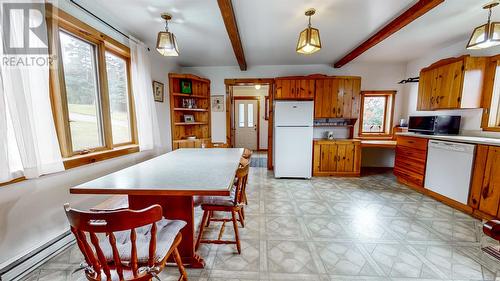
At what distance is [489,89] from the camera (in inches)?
102

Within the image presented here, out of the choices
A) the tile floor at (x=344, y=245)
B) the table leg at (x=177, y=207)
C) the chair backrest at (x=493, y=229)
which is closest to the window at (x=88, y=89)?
the table leg at (x=177, y=207)

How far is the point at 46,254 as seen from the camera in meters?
1.57

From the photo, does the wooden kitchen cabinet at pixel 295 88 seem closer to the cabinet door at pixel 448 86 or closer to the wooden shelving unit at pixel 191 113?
the wooden shelving unit at pixel 191 113

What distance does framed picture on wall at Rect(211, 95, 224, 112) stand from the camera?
4445 mm

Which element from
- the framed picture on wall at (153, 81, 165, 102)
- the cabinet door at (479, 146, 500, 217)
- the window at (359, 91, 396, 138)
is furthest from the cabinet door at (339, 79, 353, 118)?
the framed picture on wall at (153, 81, 165, 102)

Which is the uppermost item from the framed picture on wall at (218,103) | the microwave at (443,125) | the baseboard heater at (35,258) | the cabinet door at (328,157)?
the framed picture on wall at (218,103)

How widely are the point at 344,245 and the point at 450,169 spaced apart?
6.67 feet

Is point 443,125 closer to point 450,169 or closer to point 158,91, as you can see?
point 450,169

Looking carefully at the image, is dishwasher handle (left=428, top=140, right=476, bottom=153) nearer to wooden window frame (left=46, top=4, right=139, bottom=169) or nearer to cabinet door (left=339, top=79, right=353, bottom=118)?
cabinet door (left=339, top=79, right=353, bottom=118)

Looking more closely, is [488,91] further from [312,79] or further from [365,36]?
[312,79]

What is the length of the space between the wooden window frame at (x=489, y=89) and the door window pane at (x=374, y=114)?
169 centimetres

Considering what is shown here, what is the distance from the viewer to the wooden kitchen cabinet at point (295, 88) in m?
3.88

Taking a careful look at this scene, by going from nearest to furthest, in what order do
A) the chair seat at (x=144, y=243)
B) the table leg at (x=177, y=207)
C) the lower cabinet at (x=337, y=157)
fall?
the chair seat at (x=144, y=243) < the table leg at (x=177, y=207) < the lower cabinet at (x=337, y=157)

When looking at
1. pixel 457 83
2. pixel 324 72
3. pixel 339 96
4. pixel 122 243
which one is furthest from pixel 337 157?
pixel 122 243
